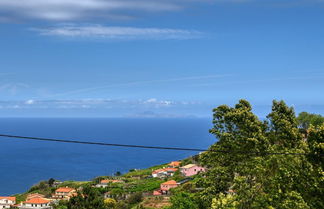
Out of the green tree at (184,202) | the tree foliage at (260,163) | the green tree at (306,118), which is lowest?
the green tree at (184,202)

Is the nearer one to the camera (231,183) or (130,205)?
(231,183)

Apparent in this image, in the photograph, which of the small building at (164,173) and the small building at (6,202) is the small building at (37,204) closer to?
the small building at (6,202)

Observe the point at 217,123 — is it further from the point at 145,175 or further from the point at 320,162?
the point at 145,175

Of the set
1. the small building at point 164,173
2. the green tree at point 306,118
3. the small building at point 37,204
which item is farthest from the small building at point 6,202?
the green tree at point 306,118

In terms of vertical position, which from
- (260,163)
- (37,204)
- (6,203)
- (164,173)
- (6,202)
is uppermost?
(260,163)

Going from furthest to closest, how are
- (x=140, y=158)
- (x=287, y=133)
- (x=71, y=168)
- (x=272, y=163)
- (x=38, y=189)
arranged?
(x=140, y=158) → (x=71, y=168) → (x=38, y=189) → (x=287, y=133) → (x=272, y=163)

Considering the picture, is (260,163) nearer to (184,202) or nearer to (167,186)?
(184,202)

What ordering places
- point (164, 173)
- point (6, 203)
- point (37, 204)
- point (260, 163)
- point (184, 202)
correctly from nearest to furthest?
point (260, 163), point (184, 202), point (37, 204), point (6, 203), point (164, 173)

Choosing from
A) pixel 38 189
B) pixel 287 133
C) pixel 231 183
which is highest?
pixel 287 133

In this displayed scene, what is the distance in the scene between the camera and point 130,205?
55.2 m

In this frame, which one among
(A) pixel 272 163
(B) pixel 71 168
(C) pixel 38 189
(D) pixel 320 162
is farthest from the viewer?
(B) pixel 71 168

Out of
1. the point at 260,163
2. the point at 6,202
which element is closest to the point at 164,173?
the point at 6,202

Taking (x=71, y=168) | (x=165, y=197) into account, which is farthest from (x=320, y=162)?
(x=71, y=168)

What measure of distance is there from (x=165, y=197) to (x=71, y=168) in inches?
3792
